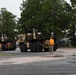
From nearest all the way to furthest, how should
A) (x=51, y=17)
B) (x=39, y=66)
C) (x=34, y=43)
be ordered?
(x=39, y=66) < (x=34, y=43) < (x=51, y=17)

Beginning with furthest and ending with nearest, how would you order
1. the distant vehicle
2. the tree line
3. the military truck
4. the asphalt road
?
the tree line < the distant vehicle < the military truck < the asphalt road

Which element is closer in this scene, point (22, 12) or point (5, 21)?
point (22, 12)

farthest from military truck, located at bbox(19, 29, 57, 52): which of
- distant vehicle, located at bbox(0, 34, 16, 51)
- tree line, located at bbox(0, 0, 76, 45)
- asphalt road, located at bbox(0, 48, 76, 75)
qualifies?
asphalt road, located at bbox(0, 48, 76, 75)

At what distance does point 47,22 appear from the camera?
77.4m

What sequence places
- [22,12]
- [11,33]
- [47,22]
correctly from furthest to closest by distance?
1. [11,33]
2. [22,12]
3. [47,22]

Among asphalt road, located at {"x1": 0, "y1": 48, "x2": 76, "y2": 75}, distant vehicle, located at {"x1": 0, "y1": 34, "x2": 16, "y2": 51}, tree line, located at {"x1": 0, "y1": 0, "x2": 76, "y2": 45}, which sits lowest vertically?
asphalt road, located at {"x1": 0, "y1": 48, "x2": 76, "y2": 75}

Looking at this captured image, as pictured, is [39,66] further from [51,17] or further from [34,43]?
[51,17]

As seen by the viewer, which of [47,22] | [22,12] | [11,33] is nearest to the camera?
[47,22]

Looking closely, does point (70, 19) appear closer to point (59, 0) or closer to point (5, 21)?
point (59, 0)

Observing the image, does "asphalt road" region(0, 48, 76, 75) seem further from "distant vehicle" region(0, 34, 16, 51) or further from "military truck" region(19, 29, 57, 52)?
"distant vehicle" region(0, 34, 16, 51)

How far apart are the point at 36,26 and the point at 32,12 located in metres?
4.62

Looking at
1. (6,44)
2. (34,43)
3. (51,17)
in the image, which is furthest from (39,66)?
(51,17)

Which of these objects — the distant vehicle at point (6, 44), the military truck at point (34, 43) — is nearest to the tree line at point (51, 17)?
the distant vehicle at point (6, 44)

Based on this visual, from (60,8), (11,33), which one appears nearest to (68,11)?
(60,8)
